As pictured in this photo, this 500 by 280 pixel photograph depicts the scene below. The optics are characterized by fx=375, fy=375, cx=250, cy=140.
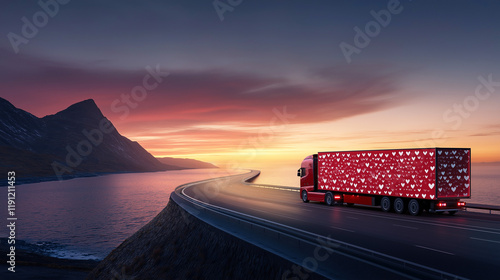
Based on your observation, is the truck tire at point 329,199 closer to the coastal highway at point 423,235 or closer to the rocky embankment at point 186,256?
the coastal highway at point 423,235

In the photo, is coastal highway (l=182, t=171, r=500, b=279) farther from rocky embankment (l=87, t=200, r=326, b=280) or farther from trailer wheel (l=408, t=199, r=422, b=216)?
rocky embankment (l=87, t=200, r=326, b=280)

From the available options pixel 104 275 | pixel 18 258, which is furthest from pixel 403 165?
pixel 18 258

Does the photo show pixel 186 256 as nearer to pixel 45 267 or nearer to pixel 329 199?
pixel 329 199

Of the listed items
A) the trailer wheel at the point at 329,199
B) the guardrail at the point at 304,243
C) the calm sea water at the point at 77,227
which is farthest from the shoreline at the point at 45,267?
the trailer wheel at the point at 329,199

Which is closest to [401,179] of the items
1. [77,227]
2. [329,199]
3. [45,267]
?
[329,199]

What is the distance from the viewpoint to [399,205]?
24.1 m

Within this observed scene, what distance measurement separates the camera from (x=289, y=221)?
67.1 feet

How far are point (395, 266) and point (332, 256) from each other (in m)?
2.34

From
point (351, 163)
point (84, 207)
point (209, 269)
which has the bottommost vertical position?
point (84, 207)

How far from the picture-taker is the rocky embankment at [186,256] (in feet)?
43.0

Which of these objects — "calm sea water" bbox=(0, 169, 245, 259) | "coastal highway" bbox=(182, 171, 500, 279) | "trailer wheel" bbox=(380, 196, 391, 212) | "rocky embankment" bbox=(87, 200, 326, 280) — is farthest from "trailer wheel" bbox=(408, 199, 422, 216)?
"calm sea water" bbox=(0, 169, 245, 259)

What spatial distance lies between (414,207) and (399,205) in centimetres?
112

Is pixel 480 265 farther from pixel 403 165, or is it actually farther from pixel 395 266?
pixel 403 165

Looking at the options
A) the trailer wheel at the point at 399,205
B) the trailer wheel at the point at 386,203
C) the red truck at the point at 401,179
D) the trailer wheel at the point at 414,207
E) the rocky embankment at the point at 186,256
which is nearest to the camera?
the rocky embankment at the point at 186,256
